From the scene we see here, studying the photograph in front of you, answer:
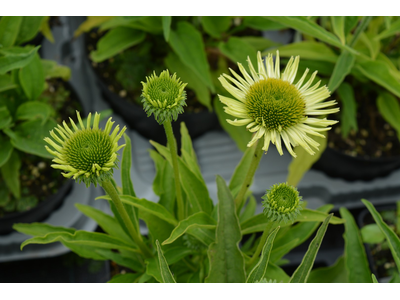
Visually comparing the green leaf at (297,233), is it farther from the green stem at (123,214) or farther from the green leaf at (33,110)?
the green leaf at (33,110)

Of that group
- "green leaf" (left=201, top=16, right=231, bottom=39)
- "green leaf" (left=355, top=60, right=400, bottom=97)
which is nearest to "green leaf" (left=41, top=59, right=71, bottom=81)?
"green leaf" (left=201, top=16, right=231, bottom=39)

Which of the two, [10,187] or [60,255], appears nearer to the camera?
[10,187]

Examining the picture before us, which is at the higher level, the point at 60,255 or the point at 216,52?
the point at 216,52

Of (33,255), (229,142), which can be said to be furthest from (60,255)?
(229,142)

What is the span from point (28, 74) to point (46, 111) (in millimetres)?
88

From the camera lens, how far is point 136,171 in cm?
102

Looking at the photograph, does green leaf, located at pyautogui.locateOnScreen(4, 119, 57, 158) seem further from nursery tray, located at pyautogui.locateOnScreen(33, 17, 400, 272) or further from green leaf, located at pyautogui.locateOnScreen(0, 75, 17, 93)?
nursery tray, located at pyautogui.locateOnScreen(33, 17, 400, 272)

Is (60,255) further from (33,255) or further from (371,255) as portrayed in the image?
(371,255)

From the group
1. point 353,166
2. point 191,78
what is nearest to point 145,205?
point 191,78

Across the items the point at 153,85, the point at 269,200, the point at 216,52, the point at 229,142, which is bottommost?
the point at 269,200

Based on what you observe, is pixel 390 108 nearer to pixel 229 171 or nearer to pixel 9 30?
pixel 229 171

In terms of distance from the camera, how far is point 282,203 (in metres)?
0.41

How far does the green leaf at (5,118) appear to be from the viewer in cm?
72

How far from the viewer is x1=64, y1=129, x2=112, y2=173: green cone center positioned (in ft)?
1.24
